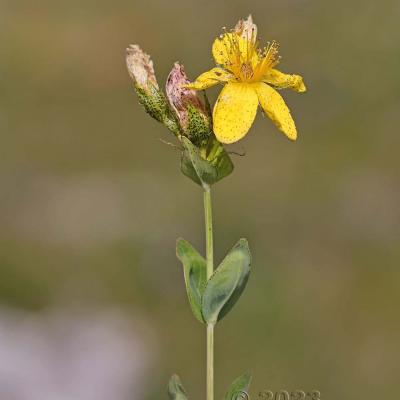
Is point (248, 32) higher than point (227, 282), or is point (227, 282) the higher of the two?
point (248, 32)

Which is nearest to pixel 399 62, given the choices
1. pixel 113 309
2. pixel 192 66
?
pixel 192 66

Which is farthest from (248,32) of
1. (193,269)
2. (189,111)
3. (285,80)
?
(193,269)

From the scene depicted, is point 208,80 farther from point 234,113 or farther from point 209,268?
point 209,268

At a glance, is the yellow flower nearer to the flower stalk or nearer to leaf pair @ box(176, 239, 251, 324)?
the flower stalk

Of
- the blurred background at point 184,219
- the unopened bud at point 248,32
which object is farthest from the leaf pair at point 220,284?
the blurred background at point 184,219

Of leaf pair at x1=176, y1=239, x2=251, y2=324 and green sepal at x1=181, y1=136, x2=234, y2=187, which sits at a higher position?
green sepal at x1=181, y1=136, x2=234, y2=187

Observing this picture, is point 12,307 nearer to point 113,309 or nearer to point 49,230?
point 113,309

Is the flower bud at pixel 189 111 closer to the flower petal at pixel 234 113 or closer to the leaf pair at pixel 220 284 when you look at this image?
the flower petal at pixel 234 113

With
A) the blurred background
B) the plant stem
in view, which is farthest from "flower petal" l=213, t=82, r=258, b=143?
the blurred background
